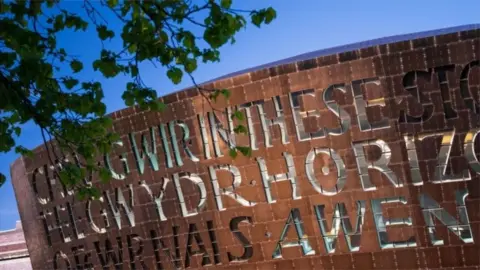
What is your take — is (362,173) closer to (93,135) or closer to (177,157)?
(177,157)

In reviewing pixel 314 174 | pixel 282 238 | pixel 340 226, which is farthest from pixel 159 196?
pixel 340 226

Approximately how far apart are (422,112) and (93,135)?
23.9ft

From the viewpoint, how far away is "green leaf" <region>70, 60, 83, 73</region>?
10697mm

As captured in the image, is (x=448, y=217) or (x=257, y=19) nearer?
(x=257, y=19)

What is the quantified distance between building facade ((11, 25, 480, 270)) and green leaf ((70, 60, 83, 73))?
13.3 ft

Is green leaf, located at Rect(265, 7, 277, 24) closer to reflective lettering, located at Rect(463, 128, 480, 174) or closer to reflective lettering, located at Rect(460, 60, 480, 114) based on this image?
reflective lettering, located at Rect(460, 60, 480, 114)

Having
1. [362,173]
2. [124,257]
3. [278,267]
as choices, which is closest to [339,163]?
[362,173]

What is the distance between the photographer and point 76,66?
10.8 meters

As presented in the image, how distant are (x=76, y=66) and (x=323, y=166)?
666 centimetres

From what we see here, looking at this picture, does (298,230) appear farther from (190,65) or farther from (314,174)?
(190,65)

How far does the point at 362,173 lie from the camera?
15688 millimetres

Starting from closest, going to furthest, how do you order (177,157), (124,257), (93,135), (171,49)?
(171,49) → (93,135) → (177,157) → (124,257)

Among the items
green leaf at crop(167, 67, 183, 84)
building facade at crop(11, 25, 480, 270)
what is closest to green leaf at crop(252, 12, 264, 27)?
green leaf at crop(167, 67, 183, 84)

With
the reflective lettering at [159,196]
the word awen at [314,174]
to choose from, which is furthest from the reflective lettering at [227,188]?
the reflective lettering at [159,196]
